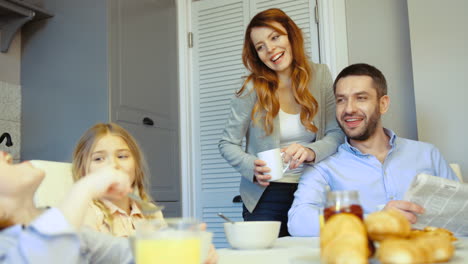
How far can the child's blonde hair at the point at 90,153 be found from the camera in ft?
3.95

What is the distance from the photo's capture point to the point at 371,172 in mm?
1474

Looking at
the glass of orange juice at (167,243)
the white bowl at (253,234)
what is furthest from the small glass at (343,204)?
the white bowl at (253,234)

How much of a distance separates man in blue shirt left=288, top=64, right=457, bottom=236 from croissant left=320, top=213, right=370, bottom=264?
2.61 ft

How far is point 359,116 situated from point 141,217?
0.74 meters

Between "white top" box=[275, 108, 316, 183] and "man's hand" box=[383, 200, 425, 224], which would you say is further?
"white top" box=[275, 108, 316, 183]

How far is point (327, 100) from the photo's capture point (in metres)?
1.68

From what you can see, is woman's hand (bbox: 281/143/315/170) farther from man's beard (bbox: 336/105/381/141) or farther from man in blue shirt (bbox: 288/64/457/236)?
man's beard (bbox: 336/105/381/141)

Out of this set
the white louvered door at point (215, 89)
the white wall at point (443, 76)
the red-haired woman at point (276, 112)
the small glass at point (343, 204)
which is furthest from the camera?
the white louvered door at point (215, 89)

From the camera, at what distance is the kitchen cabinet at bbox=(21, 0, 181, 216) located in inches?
→ 91.9

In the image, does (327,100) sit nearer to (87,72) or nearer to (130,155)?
(130,155)

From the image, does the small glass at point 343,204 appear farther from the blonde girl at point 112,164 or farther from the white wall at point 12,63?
the white wall at point 12,63

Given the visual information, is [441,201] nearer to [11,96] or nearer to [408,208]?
[408,208]

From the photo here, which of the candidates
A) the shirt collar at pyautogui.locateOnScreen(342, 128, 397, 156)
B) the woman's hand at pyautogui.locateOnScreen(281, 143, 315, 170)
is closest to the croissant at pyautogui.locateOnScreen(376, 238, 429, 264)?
the woman's hand at pyautogui.locateOnScreen(281, 143, 315, 170)

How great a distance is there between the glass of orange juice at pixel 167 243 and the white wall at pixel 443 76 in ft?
5.29
